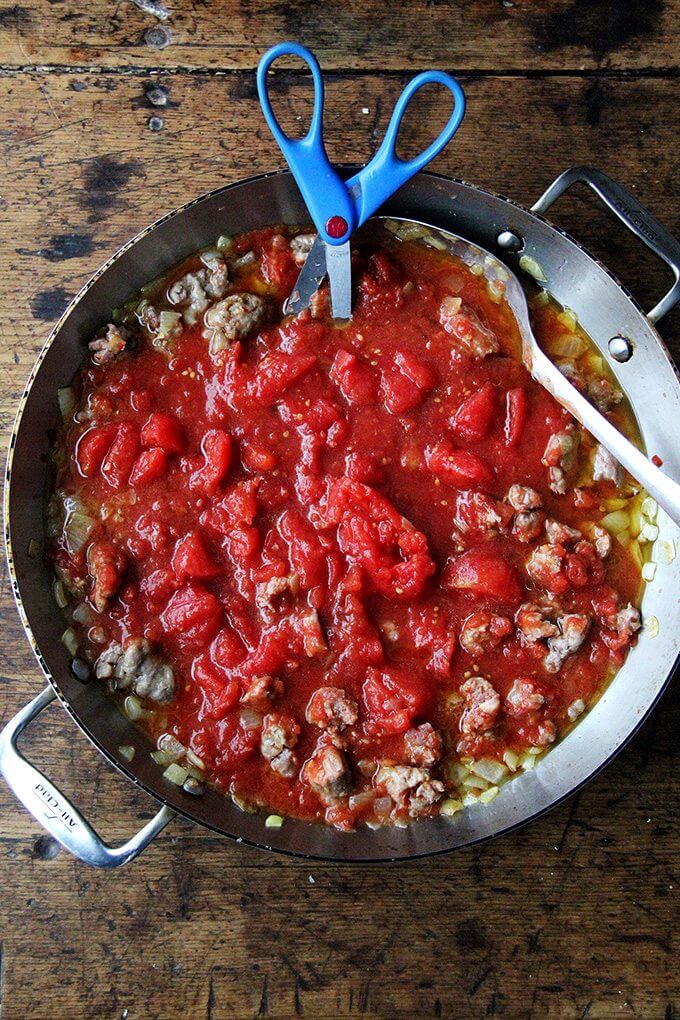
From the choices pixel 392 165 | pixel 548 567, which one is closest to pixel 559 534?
pixel 548 567

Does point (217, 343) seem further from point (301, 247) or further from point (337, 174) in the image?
point (337, 174)

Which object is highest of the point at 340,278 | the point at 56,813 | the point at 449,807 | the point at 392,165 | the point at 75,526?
the point at 392,165

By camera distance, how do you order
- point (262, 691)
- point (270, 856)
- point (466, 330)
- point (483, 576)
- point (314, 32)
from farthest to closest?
point (314, 32), point (270, 856), point (466, 330), point (483, 576), point (262, 691)

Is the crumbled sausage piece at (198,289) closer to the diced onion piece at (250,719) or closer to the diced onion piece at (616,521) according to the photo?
the diced onion piece at (250,719)

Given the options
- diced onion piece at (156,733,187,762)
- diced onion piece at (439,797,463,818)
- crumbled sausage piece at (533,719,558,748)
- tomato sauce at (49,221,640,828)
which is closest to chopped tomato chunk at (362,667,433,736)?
tomato sauce at (49,221,640,828)

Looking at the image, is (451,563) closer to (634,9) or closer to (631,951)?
(631,951)

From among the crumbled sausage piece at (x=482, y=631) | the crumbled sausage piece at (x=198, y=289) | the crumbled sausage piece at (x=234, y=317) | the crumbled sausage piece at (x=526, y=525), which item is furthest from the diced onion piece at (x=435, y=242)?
the crumbled sausage piece at (x=482, y=631)

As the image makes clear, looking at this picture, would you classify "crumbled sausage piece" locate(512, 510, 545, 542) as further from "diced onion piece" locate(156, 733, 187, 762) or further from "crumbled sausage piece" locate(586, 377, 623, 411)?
"diced onion piece" locate(156, 733, 187, 762)
